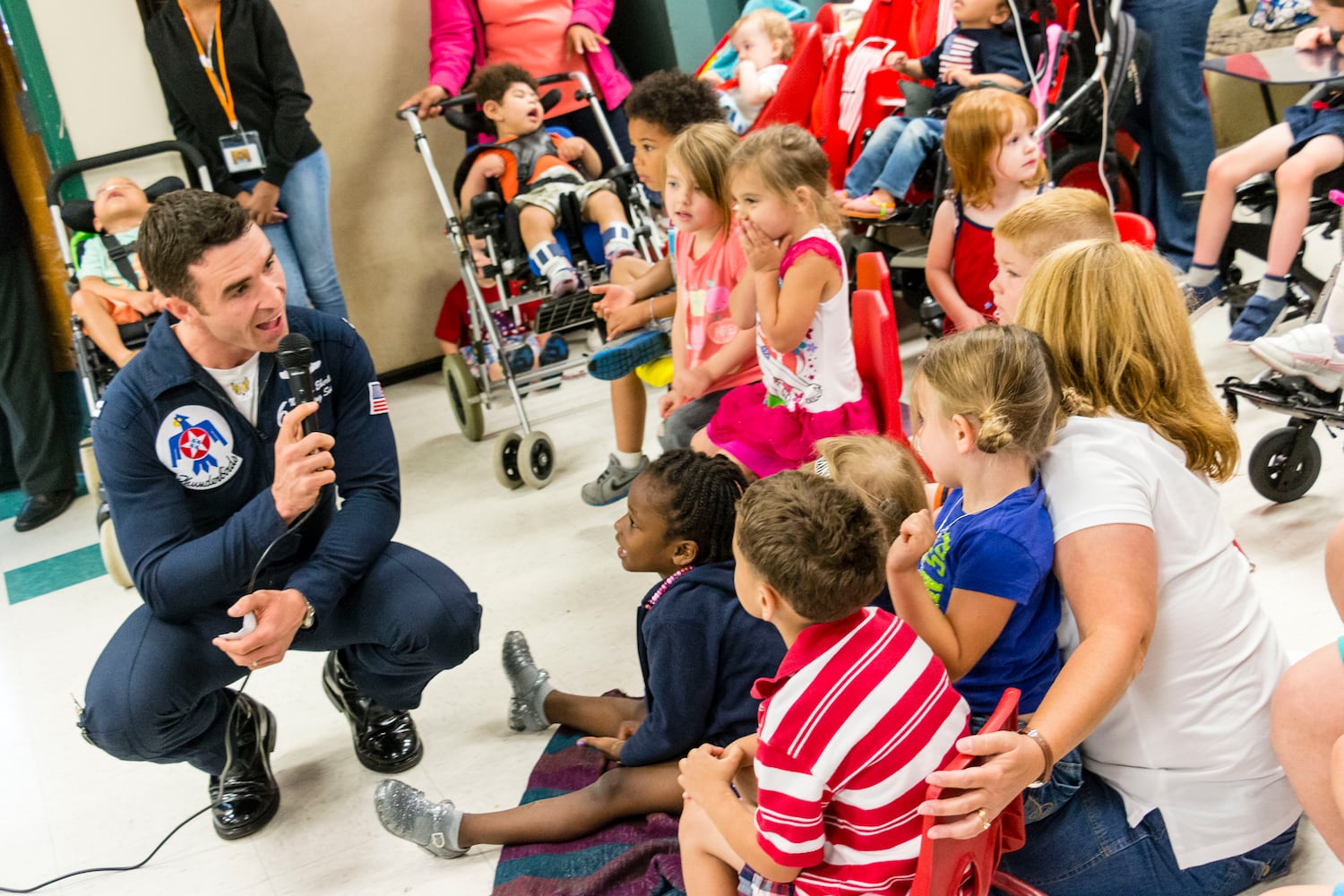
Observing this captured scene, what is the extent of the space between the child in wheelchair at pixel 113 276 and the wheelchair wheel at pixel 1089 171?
2.82 meters

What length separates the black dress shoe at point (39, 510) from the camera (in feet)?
13.3

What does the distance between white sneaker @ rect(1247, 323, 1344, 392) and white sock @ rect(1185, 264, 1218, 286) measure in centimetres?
84

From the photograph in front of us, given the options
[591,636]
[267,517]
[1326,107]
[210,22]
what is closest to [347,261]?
[210,22]

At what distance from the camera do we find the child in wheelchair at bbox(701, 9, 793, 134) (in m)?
4.46

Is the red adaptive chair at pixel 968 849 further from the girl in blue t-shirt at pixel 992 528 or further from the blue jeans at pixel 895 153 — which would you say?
the blue jeans at pixel 895 153

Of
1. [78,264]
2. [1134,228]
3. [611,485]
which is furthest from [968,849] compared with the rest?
[78,264]

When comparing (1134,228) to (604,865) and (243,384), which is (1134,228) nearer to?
(604,865)

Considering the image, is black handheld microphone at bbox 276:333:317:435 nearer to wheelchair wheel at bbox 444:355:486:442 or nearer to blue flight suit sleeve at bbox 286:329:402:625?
blue flight suit sleeve at bbox 286:329:402:625

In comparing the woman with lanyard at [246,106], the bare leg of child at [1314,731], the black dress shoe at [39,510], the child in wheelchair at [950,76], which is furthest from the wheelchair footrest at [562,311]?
the bare leg of child at [1314,731]

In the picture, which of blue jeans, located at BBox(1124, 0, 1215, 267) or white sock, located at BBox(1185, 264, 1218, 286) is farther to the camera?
blue jeans, located at BBox(1124, 0, 1215, 267)

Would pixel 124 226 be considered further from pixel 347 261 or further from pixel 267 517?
pixel 267 517

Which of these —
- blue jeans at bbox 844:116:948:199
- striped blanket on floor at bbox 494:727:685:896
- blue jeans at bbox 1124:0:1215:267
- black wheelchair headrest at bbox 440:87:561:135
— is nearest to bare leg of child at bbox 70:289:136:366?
black wheelchair headrest at bbox 440:87:561:135

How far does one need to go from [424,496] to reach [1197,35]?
298 cm

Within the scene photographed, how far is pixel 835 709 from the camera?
1.29 m
